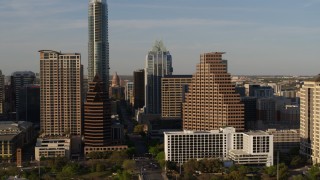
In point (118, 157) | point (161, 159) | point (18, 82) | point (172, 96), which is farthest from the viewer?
point (18, 82)

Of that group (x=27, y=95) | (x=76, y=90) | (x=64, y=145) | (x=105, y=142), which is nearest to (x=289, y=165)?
(x=105, y=142)

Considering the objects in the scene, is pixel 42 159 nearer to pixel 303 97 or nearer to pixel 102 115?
pixel 102 115

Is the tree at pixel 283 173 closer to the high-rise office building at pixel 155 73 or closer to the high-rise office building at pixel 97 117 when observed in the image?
the high-rise office building at pixel 97 117

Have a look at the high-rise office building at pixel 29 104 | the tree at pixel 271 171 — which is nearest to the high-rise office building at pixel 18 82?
the high-rise office building at pixel 29 104

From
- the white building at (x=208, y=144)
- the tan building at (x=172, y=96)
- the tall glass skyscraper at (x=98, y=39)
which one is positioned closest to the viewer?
the white building at (x=208, y=144)

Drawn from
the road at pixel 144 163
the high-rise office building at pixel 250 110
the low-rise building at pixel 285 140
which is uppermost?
the high-rise office building at pixel 250 110

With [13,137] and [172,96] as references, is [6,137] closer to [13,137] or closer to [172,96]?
[13,137]

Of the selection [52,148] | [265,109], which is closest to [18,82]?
[52,148]
